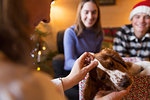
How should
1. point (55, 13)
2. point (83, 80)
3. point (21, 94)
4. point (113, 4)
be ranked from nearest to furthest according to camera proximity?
1. point (21, 94)
2. point (83, 80)
3. point (55, 13)
4. point (113, 4)

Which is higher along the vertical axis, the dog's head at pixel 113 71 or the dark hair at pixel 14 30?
the dark hair at pixel 14 30

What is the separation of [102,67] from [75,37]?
81cm

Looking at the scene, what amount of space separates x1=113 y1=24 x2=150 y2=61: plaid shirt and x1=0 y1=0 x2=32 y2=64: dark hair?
1418mm

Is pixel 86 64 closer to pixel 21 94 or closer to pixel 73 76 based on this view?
pixel 73 76

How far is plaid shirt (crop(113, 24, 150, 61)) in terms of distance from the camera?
1.49 m

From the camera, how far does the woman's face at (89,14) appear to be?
59.4 inches

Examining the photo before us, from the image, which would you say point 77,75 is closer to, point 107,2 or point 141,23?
point 141,23

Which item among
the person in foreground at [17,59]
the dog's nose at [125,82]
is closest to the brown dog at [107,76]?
the dog's nose at [125,82]

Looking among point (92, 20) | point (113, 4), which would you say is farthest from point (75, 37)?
point (113, 4)

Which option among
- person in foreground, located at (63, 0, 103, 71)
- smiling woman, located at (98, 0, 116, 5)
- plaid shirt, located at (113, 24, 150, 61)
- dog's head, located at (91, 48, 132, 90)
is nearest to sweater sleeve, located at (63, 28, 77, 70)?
person in foreground, located at (63, 0, 103, 71)

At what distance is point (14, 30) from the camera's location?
0.27 m

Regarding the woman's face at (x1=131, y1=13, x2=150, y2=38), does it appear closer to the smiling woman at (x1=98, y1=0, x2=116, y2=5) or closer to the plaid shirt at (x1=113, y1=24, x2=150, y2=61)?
the plaid shirt at (x1=113, y1=24, x2=150, y2=61)

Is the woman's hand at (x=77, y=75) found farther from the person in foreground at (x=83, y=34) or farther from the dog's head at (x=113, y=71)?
the person in foreground at (x=83, y=34)

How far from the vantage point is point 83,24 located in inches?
62.6
